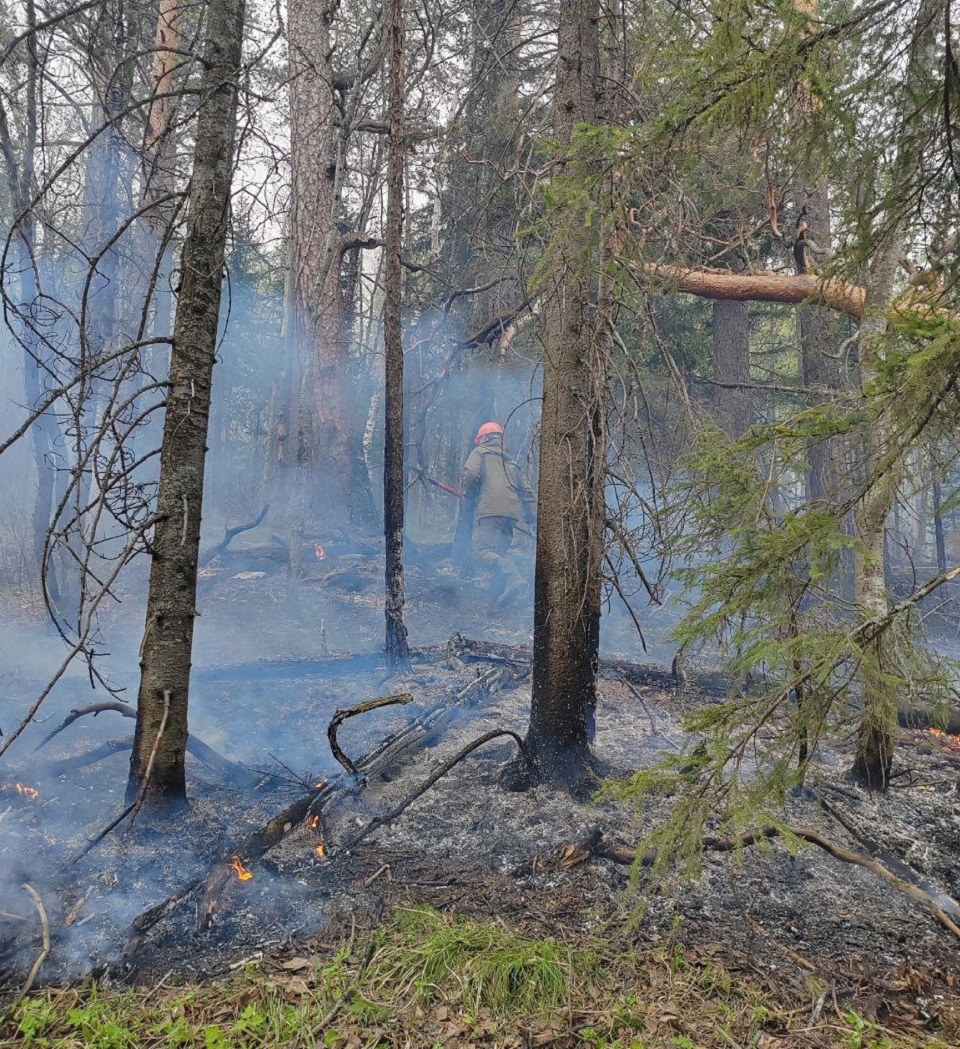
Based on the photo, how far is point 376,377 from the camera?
845 inches

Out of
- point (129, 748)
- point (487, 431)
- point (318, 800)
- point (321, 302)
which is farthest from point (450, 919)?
point (321, 302)

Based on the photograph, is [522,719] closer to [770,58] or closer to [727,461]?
[727,461]

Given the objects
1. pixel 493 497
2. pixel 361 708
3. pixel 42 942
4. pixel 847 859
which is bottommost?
pixel 42 942

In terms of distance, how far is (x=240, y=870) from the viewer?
409 cm

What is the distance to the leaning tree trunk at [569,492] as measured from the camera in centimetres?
511

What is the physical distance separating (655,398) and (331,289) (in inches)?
259

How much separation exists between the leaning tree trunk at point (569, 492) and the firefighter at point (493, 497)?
6.46 meters

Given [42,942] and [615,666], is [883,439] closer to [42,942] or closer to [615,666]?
[42,942]

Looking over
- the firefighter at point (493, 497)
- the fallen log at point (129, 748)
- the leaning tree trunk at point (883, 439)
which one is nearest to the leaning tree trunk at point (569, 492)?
the leaning tree trunk at point (883, 439)

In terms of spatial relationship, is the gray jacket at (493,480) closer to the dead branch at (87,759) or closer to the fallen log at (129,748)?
the fallen log at (129,748)

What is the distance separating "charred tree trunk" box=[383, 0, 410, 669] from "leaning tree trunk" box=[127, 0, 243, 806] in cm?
292

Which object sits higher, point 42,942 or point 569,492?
point 569,492

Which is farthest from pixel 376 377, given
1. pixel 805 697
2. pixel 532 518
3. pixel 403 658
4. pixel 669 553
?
pixel 805 697

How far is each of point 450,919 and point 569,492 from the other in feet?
9.36
